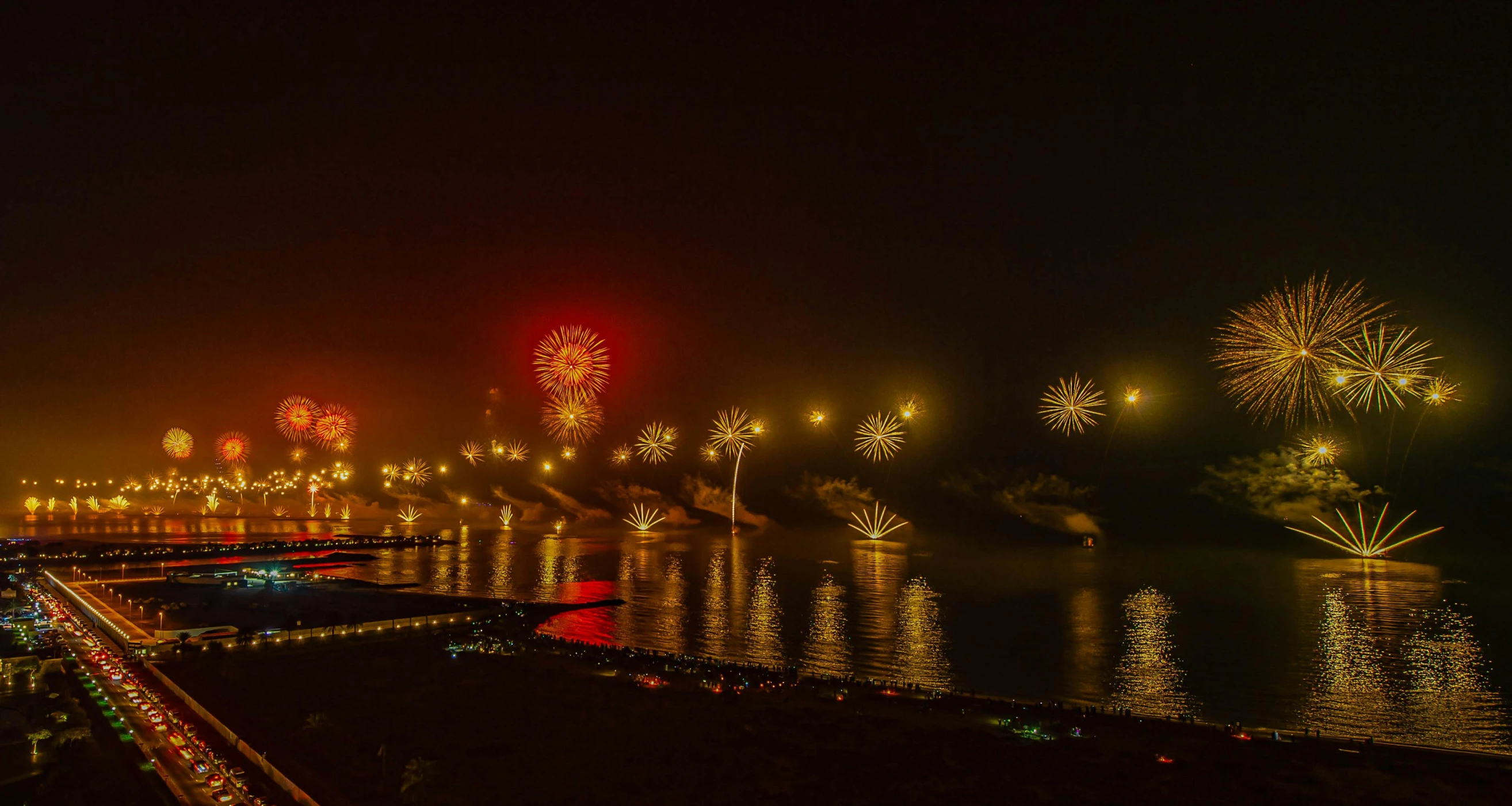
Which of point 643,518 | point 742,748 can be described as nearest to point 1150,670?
point 742,748

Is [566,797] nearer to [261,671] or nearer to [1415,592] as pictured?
[261,671]

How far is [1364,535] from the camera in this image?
236 feet

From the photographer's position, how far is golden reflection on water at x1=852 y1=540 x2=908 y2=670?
32.2 m

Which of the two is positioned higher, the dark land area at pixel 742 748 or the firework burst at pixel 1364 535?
the firework burst at pixel 1364 535

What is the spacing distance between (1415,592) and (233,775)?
195ft

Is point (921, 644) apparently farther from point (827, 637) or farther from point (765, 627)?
point (765, 627)

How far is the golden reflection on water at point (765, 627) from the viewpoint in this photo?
3130cm

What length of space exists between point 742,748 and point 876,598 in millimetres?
29418

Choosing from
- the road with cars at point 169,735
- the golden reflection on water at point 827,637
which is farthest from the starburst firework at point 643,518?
the road with cars at point 169,735

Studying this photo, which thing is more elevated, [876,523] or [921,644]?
[876,523]

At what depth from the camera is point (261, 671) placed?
83.5ft

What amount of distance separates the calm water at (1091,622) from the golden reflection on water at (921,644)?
13 cm

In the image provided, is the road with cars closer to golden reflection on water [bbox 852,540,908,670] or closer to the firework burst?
golden reflection on water [bbox 852,540,908,670]

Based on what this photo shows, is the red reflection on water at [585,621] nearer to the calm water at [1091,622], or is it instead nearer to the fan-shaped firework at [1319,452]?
the calm water at [1091,622]
